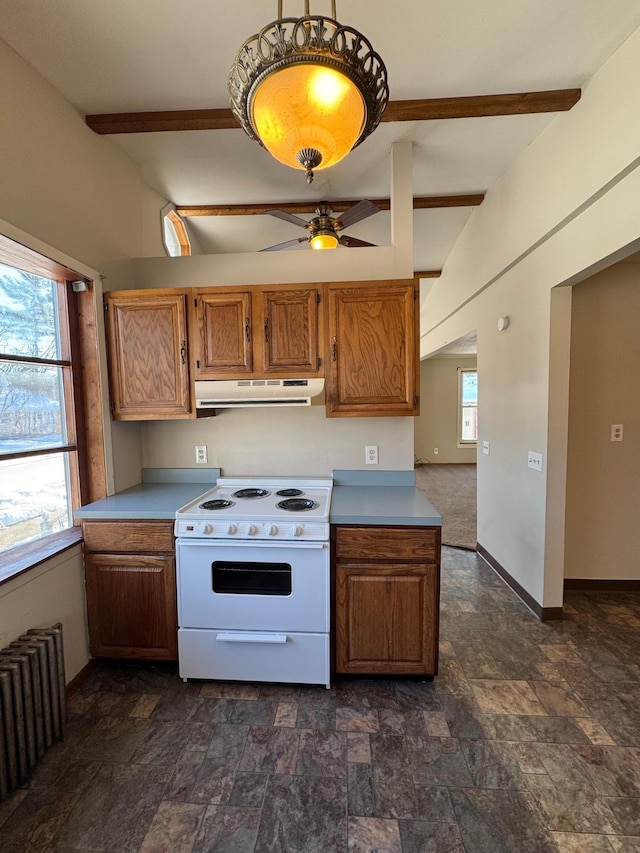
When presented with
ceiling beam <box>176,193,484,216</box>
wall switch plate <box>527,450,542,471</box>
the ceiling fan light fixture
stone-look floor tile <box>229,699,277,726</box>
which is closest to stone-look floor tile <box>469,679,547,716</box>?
stone-look floor tile <box>229,699,277,726</box>

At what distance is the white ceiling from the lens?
61.7 inches

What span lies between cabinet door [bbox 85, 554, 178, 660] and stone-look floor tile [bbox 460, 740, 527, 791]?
5.07 ft

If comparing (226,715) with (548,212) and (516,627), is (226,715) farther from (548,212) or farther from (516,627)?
(548,212)

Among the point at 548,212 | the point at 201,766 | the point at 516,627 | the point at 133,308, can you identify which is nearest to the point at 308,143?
the point at 133,308

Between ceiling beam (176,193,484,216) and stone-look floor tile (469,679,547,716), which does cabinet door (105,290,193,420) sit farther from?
stone-look floor tile (469,679,547,716)

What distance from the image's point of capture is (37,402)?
6.47 ft

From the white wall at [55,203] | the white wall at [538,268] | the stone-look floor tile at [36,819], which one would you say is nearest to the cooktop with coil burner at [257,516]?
the white wall at [55,203]

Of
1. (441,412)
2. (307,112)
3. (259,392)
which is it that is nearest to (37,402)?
(259,392)

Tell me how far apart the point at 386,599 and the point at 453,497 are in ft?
13.4

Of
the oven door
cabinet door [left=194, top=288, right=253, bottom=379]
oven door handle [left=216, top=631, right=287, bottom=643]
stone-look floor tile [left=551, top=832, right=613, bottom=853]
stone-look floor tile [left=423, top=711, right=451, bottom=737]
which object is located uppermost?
cabinet door [left=194, top=288, right=253, bottom=379]

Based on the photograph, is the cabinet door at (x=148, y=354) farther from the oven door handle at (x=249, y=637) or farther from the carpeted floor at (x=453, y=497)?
the carpeted floor at (x=453, y=497)

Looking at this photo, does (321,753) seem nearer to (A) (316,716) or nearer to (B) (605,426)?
(A) (316,716)

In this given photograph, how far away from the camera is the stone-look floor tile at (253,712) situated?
1.77 m

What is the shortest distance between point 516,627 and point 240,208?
13.1 feet
